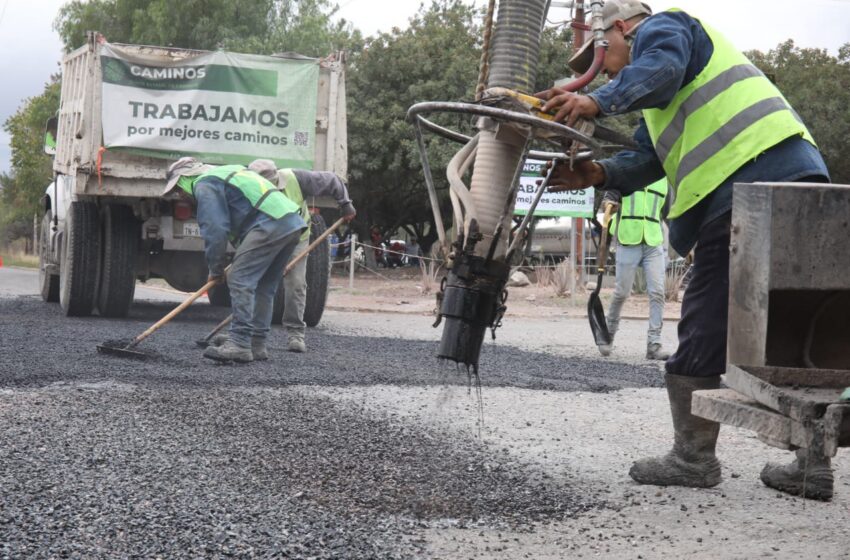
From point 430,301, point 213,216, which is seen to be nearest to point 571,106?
point 213,216

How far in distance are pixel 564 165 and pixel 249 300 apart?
4.14 meters

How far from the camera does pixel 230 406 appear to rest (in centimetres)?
562

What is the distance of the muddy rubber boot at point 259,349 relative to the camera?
798 centimetres

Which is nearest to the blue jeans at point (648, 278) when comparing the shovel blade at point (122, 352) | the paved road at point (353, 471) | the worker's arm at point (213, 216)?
the paved road at point (353, 471)

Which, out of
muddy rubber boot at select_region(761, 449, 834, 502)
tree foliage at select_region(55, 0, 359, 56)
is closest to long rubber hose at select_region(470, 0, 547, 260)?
muddy rubber boot at select_region(761, 449, 834, 502)

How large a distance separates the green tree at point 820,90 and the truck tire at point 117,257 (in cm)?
2390

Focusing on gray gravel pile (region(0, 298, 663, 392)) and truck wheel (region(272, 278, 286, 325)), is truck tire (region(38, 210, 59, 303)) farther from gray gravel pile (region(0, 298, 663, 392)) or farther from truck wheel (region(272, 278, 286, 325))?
truck wheel (region(272, 278, 286, 325))

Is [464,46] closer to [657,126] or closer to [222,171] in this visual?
[222,171]

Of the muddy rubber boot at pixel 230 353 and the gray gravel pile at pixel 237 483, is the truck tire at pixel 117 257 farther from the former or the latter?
the gray gravel pile at pixel 237 483

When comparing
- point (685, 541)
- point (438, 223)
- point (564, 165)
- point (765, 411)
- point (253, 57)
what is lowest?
point (685, 541)

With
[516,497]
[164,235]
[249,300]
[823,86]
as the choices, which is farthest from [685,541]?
[823,86]

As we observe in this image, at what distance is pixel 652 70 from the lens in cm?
352

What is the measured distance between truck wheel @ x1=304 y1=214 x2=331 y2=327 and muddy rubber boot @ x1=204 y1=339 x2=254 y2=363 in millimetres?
3065

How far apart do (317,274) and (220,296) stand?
2.63 meters
